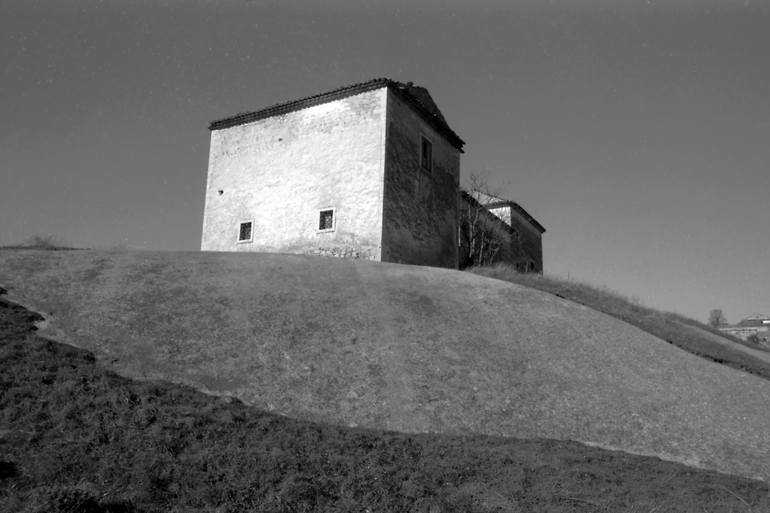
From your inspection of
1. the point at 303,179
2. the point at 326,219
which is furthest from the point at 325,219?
the point at 303,179

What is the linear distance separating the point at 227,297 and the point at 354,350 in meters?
3.43

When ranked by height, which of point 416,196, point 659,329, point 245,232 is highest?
point 416,196

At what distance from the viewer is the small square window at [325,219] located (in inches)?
835

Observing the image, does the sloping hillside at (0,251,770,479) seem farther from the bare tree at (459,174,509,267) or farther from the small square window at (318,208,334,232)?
the bare tree at (459,174,509,267)

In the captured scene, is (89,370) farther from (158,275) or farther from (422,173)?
(422,173)

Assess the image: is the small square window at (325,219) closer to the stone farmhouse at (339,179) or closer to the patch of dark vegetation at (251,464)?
the stone farmhouse at (339,179)

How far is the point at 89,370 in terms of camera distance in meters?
9.45

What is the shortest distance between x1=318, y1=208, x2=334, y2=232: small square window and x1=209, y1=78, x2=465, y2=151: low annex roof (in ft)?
14.6

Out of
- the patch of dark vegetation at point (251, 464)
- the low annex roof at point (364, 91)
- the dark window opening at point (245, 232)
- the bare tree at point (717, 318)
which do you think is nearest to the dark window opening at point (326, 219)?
→ the dark window opening at point (245, 232)

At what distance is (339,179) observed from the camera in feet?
70.1

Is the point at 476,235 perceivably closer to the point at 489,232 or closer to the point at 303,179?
the point at 489,232

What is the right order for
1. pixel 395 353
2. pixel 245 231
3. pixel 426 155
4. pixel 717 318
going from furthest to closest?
pixel 717 318
pixel 426 155
pixel 245 231
pixel 395 353

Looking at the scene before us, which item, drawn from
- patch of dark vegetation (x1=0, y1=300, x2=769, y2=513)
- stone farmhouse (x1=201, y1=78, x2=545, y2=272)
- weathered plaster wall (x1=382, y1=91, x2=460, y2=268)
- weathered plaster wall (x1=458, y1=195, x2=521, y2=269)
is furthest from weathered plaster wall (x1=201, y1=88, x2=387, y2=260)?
patch of dark vegetation (x1=0, y1=300, x2=769, y2=513)

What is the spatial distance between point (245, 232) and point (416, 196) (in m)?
6.90
